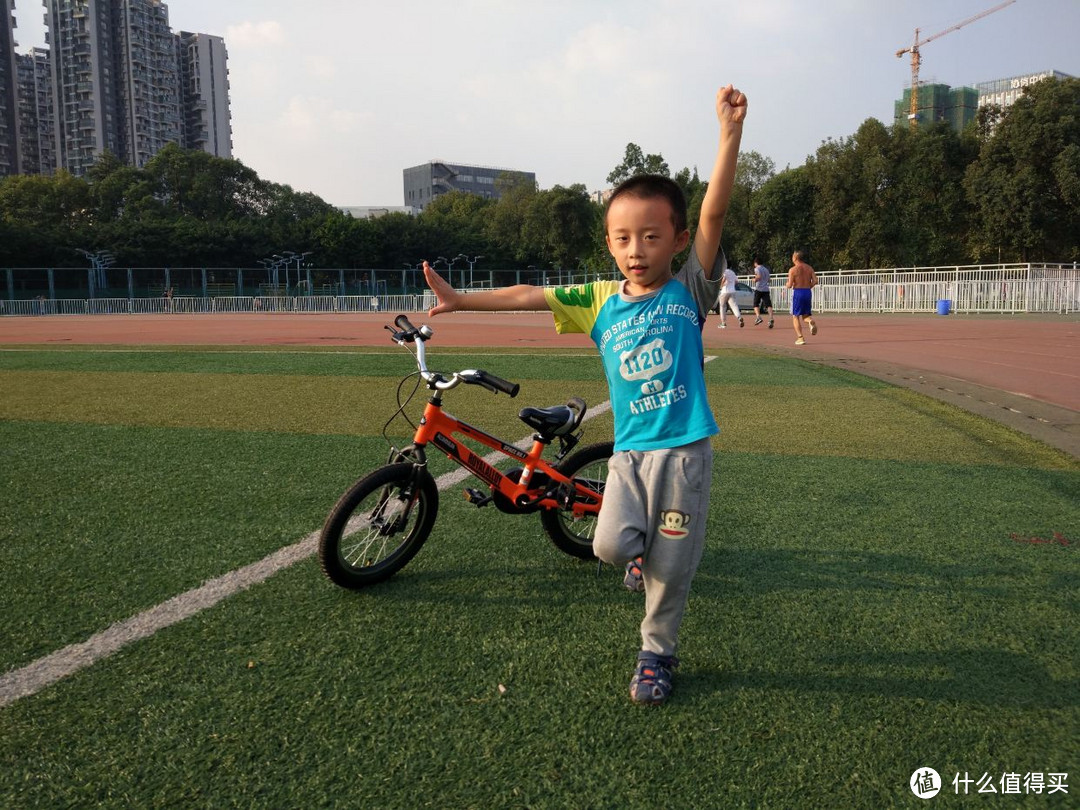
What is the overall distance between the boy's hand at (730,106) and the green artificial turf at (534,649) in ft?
5.60

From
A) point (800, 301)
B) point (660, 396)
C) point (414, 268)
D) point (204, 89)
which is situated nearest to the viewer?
point (660, 396)

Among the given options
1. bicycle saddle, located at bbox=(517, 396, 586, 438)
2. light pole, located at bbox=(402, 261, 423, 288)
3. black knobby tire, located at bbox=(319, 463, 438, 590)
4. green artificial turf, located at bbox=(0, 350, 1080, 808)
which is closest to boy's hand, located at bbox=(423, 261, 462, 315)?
bicycle saddle, located at bbox=(517, 396, 586, 438)

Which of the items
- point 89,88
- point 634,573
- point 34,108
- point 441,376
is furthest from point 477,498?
point 34,108

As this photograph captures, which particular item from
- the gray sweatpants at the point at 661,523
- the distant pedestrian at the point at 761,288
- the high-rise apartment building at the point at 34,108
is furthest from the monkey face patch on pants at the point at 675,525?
the high-rise apartment building at the point at 34,108

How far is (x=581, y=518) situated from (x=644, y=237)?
1.47 metres

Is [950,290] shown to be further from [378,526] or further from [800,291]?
[378,526]

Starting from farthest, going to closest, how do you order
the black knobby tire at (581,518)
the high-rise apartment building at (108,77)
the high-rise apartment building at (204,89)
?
the high-rise apartment building at (204,89) < the high-rise apartment building at (108,77) < the black knobby tire at (581,518)

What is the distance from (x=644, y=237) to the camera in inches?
96.2

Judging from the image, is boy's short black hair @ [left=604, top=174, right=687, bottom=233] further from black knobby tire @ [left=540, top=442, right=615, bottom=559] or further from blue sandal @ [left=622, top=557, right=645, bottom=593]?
black knobby tire @ [left=540, top=442, right=615, bottom=559]

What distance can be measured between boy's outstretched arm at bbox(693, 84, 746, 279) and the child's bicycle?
0.95 m

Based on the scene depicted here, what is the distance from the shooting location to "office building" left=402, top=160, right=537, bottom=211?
153750 millimetres

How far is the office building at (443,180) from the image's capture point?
154 meters

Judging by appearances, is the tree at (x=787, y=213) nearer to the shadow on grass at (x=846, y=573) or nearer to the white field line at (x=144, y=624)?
the shadow on grass at (x=846, y=573)

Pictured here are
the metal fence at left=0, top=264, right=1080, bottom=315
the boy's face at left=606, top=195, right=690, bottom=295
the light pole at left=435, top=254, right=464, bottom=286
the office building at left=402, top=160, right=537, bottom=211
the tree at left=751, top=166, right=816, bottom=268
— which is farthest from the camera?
the office building at left=402, top=160, right=537, bottom=211
